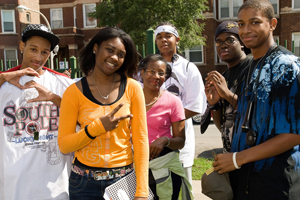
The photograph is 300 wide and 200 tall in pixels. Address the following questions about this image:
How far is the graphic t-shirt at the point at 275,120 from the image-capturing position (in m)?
1.67

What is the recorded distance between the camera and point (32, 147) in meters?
2.24

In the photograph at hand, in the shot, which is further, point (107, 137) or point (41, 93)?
point (41, 93)

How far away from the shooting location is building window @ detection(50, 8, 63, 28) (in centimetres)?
2614

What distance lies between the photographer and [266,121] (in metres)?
1.74

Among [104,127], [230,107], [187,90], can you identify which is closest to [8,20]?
[187,90]

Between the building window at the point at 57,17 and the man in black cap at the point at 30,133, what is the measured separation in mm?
25722

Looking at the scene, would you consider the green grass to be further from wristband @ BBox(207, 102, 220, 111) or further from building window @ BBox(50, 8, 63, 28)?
building window @ BBox(50, 8, 63, 28)

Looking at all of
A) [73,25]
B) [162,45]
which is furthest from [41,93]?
[73,25]

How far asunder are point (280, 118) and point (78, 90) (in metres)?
1.32

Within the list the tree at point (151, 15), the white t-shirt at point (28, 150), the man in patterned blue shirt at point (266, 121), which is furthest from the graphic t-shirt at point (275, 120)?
the tree at point (151, 15)

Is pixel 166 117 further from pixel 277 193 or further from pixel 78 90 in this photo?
pixel 277 193

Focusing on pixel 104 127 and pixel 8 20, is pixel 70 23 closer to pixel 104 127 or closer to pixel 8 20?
pixel 8 20

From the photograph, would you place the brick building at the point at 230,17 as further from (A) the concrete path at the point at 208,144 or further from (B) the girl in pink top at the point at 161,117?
(B) the girl in pink top at the point at 161,117

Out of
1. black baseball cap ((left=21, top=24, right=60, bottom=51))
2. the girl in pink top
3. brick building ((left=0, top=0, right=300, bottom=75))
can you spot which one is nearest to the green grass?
the girl in pink top
